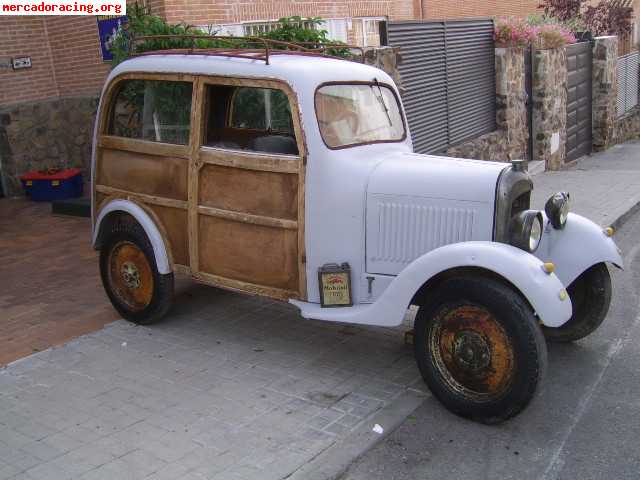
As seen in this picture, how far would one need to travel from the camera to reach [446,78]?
1066 centimetres

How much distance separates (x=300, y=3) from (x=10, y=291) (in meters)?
6.34

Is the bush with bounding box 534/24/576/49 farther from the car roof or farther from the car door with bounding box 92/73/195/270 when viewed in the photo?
the car door with bounding box 92/73/195/270

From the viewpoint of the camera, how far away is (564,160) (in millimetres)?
13914

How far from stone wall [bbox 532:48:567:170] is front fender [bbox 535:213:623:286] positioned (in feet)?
27.7

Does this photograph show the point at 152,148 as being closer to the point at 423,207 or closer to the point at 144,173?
the point at 144,173

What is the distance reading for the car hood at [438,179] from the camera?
169 inches

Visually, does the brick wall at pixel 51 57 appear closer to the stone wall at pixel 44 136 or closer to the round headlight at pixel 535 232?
the stone wall at pixel 44 136

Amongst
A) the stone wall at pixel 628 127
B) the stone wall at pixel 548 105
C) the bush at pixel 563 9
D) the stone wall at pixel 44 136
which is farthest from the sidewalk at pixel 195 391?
the bush at pixel 563 9

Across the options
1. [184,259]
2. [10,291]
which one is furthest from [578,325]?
[10,291]

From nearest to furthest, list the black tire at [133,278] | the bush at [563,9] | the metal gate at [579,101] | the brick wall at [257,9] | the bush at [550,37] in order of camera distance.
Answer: the black tire at [133,278] < the brick wall at [257,9] < the bush at [550,37] < the metal gate at [579,101] < the bush at [563,9]

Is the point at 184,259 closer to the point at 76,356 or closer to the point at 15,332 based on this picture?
the point at 76,356

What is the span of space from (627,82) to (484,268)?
15981 mm

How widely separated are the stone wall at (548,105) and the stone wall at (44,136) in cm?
771

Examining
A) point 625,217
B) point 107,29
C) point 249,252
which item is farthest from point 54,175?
point 625,217
